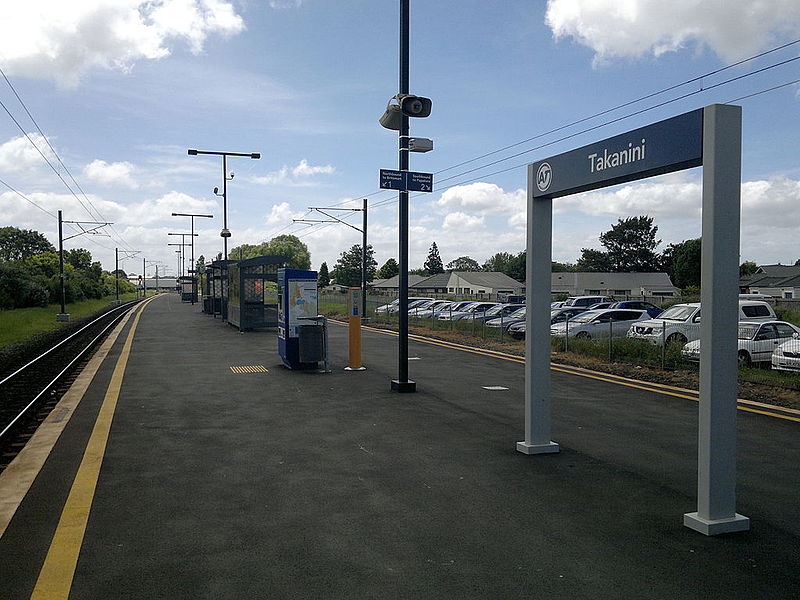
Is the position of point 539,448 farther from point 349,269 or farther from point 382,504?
point 349,269

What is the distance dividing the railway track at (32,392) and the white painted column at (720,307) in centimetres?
652

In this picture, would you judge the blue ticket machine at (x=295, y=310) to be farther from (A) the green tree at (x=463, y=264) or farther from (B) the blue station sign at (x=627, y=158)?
(A) the green tree at (x=463, y=264)

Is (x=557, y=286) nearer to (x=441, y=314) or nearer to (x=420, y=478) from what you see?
(x=441, y=314)

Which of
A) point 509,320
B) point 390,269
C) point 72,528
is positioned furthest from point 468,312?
point 390,269

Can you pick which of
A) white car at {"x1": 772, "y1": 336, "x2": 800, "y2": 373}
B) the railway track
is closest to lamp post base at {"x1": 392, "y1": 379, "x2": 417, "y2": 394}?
the railway track

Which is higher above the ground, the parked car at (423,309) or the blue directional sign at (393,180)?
the blue directional sign at (393,180)

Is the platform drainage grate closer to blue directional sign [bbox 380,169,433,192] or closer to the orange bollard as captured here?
the orange bollard

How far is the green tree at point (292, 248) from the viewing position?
132500mm

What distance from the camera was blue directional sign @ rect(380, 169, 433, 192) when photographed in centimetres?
1061

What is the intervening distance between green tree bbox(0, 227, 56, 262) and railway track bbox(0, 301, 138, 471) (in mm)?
125816

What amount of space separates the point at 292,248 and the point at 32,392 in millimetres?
125442

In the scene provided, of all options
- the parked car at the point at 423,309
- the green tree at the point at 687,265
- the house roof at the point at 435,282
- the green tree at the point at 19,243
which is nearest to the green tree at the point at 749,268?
the green tree at the point at 687,265

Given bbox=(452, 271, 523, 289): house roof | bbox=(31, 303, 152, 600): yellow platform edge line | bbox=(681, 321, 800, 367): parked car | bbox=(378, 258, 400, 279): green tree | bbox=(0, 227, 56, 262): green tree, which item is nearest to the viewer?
bbox=(31, 303, 152, 600): yellow platform edge line

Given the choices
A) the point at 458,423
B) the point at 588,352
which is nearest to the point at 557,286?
the point at 588,352
